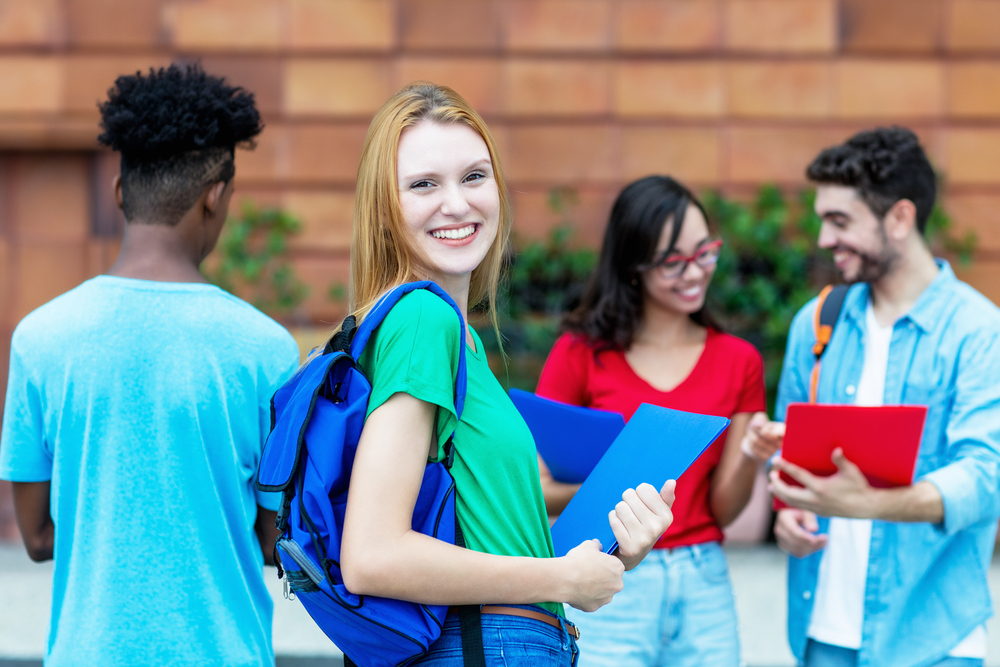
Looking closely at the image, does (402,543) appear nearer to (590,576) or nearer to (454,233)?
(590,576)

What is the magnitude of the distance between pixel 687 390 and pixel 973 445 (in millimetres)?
→ 785

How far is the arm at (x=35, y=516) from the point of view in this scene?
1984mm

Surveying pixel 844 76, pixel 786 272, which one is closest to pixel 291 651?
pixel 786 272

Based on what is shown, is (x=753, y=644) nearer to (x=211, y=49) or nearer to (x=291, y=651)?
(x=291, y=651)

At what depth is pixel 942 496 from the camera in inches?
89.0

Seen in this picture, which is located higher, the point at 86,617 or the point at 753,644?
the point at 86,617

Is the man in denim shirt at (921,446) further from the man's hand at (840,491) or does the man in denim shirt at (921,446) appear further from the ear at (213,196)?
the ear at (213,196)

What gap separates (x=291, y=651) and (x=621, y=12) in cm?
440

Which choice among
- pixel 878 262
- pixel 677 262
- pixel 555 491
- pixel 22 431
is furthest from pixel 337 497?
pixel 878 262

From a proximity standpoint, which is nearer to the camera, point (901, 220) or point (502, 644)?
point (502, 644)

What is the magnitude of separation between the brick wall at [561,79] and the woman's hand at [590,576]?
450 centimetres

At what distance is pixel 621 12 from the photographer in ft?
18.9

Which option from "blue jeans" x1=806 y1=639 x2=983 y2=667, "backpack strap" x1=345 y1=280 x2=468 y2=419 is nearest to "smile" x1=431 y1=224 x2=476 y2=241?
"backpack strap" x1=345 y1=280 x2=468 y2=419

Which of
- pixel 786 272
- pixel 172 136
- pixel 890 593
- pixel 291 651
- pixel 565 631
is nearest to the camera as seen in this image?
pixel 565 631
